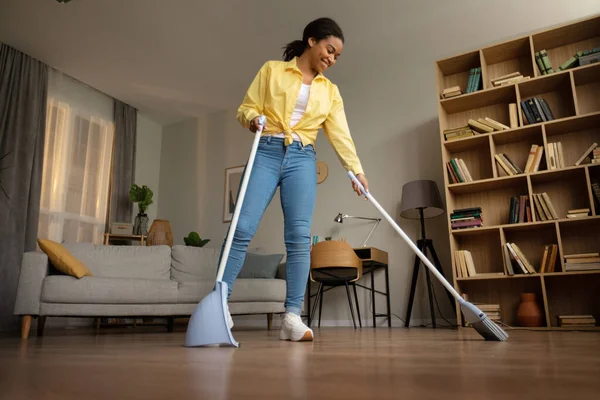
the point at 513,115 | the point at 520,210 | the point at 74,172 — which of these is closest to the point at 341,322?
the point at 520,210

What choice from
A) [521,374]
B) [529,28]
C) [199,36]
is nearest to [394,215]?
[529,28]

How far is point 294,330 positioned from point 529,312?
7.55 ft

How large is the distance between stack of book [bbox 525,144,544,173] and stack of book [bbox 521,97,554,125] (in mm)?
214

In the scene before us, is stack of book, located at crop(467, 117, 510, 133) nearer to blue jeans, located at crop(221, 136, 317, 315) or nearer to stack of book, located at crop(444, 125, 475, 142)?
stack of book, located at crop(444, 125, 475, 142)

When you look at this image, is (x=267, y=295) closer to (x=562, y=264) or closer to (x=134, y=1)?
(x=562, y=264)

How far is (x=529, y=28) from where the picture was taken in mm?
4062

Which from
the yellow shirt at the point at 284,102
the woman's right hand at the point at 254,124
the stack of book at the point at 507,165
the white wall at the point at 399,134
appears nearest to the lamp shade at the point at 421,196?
the white wall at the point at 399,134

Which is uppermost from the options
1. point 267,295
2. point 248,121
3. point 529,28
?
point 529,28

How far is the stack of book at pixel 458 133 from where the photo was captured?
373 centimetres

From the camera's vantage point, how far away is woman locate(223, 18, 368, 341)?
1737 mm

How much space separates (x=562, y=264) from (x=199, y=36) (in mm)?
3734

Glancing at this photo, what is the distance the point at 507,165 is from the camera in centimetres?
356

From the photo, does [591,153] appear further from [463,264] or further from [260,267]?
[260,267]

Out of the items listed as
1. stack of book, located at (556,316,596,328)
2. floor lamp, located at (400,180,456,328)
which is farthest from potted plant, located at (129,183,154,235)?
stack of book, located at (556,316,596,328)
